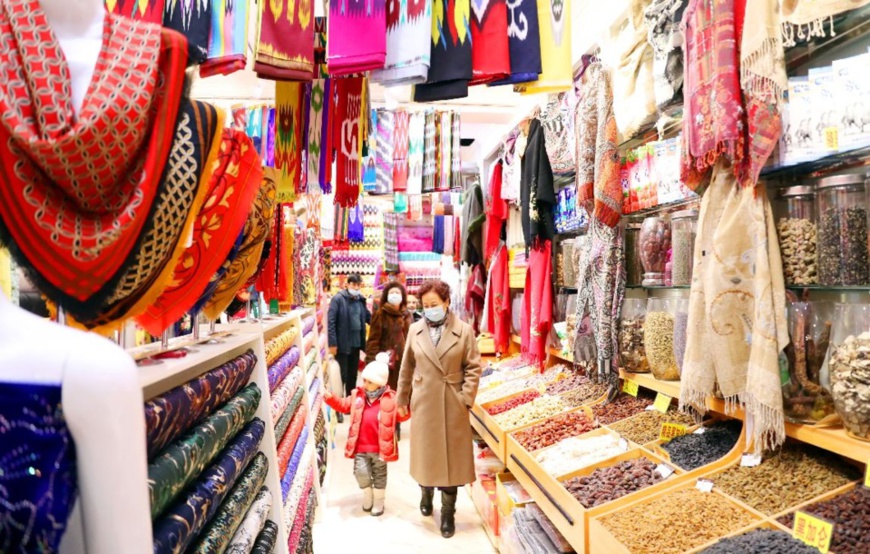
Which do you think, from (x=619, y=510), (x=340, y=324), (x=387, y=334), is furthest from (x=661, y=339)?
(x=340, y=324)

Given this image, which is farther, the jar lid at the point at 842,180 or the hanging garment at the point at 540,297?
the hanging garment at the point at 540,297

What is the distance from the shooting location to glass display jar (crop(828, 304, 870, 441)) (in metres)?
1.78

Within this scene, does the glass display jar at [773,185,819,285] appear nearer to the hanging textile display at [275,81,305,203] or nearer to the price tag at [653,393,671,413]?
the price tag at [653,393,671,413]

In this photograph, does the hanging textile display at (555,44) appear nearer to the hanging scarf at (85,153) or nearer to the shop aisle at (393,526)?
the hanging scarf at (85,153)

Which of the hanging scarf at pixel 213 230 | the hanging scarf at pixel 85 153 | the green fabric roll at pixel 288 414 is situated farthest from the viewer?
the green fabric roll at pixel 288 414

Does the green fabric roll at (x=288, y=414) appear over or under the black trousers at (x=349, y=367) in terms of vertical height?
over

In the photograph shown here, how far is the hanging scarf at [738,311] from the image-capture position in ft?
6.72

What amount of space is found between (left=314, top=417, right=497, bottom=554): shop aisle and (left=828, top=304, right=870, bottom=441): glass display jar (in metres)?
2.58

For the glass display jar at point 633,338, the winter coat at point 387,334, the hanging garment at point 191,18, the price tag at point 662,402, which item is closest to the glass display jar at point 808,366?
the price tag at point 662,402

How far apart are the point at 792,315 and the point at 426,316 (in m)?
2.59

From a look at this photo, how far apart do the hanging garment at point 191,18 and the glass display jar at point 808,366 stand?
7.84 feet

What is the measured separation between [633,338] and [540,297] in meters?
1.34

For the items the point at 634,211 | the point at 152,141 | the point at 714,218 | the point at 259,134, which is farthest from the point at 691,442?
the point at 259,134

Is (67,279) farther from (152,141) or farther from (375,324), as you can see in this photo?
(375,324)
